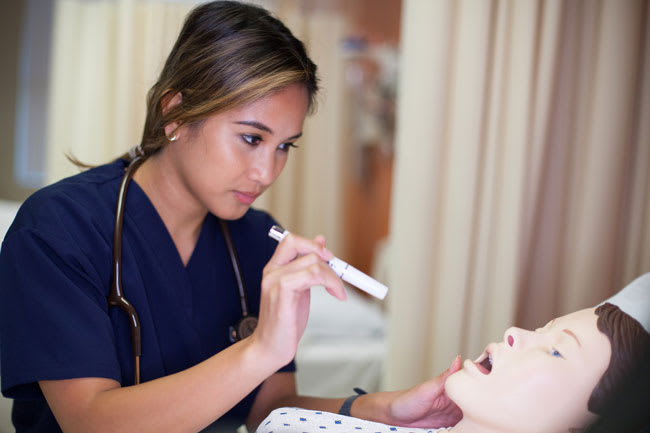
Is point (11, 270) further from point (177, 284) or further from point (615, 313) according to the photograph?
point (615, 313)

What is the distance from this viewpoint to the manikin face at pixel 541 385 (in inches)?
27.3

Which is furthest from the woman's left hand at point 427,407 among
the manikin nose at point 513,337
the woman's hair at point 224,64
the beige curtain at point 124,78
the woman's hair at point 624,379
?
the beige curtain at point 124,78

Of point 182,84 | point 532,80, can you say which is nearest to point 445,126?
point 532,80

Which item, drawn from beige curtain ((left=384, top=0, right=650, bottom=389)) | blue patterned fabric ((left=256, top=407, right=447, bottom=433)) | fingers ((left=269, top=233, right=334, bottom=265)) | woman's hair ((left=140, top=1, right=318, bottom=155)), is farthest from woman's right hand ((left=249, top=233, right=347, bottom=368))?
beige curtain ((left=384, top=0, right=650, bottom=389))

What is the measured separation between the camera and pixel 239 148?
942 millimetres

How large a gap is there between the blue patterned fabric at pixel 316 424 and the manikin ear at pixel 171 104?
0.52 m

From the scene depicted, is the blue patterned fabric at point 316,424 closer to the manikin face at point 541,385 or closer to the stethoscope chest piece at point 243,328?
the manikin face at point 541,385


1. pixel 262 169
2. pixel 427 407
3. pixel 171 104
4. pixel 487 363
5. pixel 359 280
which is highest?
pixel 171 104

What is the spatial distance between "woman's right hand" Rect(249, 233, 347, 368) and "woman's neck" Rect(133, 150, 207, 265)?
415 millimetres

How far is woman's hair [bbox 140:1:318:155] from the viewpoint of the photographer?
92cm

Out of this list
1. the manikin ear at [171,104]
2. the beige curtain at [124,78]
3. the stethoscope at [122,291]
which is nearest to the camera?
the stethoscope at [122,291]

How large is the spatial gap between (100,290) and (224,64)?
16.6 inches

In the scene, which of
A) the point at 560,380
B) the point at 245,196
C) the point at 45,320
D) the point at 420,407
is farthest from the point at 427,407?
the point at 45,320

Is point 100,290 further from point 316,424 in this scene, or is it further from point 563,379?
point 563,379
